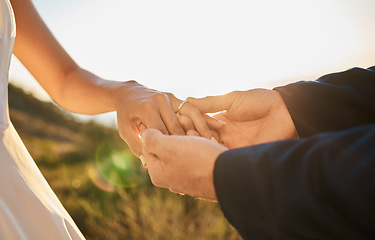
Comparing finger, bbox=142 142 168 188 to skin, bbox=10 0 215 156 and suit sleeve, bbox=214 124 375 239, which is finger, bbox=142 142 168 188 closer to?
skin, bbox=10 0 215 156

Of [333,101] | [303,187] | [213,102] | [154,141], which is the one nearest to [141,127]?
[154,141]

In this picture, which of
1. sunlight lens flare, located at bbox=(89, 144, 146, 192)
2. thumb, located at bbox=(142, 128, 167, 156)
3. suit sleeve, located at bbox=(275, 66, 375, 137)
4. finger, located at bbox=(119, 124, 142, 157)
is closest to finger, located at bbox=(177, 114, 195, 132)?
finger, located at bbox=(119, 124, 142, 157)

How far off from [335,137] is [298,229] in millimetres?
277

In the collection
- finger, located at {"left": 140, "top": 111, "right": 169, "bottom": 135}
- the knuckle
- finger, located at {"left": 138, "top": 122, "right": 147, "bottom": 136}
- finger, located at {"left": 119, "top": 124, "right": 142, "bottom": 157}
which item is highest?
A: the knuckle

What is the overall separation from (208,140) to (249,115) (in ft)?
3.17

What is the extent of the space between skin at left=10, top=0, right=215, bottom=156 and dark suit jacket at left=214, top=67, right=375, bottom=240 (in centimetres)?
93

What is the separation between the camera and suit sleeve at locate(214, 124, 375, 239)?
0.73 metres

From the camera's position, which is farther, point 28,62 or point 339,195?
point 28,62

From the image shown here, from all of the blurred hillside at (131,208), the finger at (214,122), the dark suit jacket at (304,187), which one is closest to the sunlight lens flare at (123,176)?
the blurred hillside at (131,208)

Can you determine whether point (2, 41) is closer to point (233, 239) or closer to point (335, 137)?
point (335, 137)

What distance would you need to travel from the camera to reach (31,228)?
3.42 feet

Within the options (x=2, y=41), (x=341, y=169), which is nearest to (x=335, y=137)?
(x=341, y=169)

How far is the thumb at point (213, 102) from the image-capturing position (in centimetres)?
214

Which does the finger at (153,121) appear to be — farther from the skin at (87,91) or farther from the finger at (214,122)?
the finger at (214,122)
